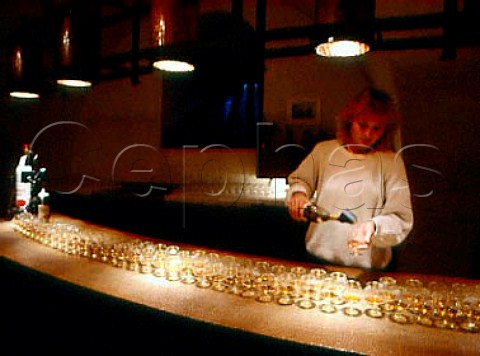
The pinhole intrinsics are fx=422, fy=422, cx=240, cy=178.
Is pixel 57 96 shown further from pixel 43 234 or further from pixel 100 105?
pixel 43 234

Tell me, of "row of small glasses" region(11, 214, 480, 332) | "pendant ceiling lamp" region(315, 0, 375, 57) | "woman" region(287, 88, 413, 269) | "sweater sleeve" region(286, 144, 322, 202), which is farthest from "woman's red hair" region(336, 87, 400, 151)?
"pendant ceiling lamp" region(315, 0, 375, 57)

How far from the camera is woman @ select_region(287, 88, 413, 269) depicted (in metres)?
2.36

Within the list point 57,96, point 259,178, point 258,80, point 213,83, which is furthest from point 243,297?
point 57,96

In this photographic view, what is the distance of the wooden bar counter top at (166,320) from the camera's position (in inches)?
42.4

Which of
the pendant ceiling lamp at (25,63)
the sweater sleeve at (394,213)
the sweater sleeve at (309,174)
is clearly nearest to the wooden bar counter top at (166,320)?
the sweater sleeve at (394,213)

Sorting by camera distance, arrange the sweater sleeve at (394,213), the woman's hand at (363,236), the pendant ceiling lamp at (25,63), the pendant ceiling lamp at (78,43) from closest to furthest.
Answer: the pendant ceiling lamp at (78,43) < the woman's hand at (363,236) < the pendant ceiling lamp at (25,63) < the sweater sleeve at (394,213)

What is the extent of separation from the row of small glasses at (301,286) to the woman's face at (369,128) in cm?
115

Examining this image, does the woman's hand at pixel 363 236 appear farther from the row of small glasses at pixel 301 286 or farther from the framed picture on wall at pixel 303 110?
the framed picture on wall at pixel 303 110

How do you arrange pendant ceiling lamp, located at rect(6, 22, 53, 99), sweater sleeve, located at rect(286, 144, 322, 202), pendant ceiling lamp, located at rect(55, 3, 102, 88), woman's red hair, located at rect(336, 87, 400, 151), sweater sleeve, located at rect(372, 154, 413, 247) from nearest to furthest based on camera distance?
pendant ceiling lamp, located at rect(55, 3, 102, 88) < pendant ceiling lamp, located at rect(6, 22, 53, 99) < sweater sleeve, located at rect(372, 154, 413, 247) < woman's red hair, located at rect(336, 87, 400, 151) < sweater sleeve, located at rect(286, 144, 322, 202)

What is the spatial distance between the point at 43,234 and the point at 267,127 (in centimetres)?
279

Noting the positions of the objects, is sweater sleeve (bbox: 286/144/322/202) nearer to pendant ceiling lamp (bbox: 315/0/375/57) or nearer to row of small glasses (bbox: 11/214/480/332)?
row of small glasses (bbox: 11/214/480/332)

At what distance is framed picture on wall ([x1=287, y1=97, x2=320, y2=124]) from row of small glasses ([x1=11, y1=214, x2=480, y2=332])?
282cm

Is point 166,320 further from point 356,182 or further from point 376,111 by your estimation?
point 376,111

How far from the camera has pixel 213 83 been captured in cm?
534
